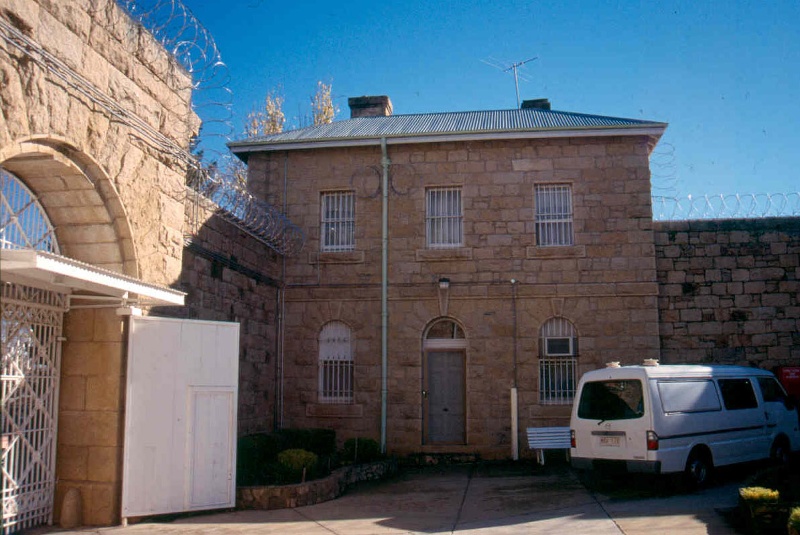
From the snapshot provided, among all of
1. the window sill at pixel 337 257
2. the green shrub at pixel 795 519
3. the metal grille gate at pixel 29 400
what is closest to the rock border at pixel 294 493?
the metal grille gate at pixel 29 400

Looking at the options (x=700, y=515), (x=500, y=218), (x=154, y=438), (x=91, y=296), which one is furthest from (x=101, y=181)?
(x=500, y=218)

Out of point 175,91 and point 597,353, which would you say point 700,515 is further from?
point 175,91

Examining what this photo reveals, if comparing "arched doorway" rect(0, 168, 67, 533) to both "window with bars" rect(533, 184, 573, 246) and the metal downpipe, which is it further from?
"window with bars" rect(533, 184, 573, 246)

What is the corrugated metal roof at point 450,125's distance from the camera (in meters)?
15.7

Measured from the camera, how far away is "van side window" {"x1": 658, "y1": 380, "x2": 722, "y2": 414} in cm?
1072

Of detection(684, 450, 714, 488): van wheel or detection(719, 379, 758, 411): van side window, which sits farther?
detection(719, 379, 758, 411): van side window

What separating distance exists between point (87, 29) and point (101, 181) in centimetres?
160

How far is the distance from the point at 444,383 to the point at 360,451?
9.47 feet

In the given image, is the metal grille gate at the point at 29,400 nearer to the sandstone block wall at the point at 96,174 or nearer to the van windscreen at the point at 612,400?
the sandstone block wall at the point at 96,174

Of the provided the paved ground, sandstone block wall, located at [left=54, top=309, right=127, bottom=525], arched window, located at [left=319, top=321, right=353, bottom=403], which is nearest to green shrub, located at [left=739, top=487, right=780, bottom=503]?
the paved ground

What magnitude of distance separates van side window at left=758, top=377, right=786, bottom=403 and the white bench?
11.6 ft

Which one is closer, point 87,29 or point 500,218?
point 87,29

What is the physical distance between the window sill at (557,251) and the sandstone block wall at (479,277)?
21 mm

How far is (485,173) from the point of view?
15953 mm
